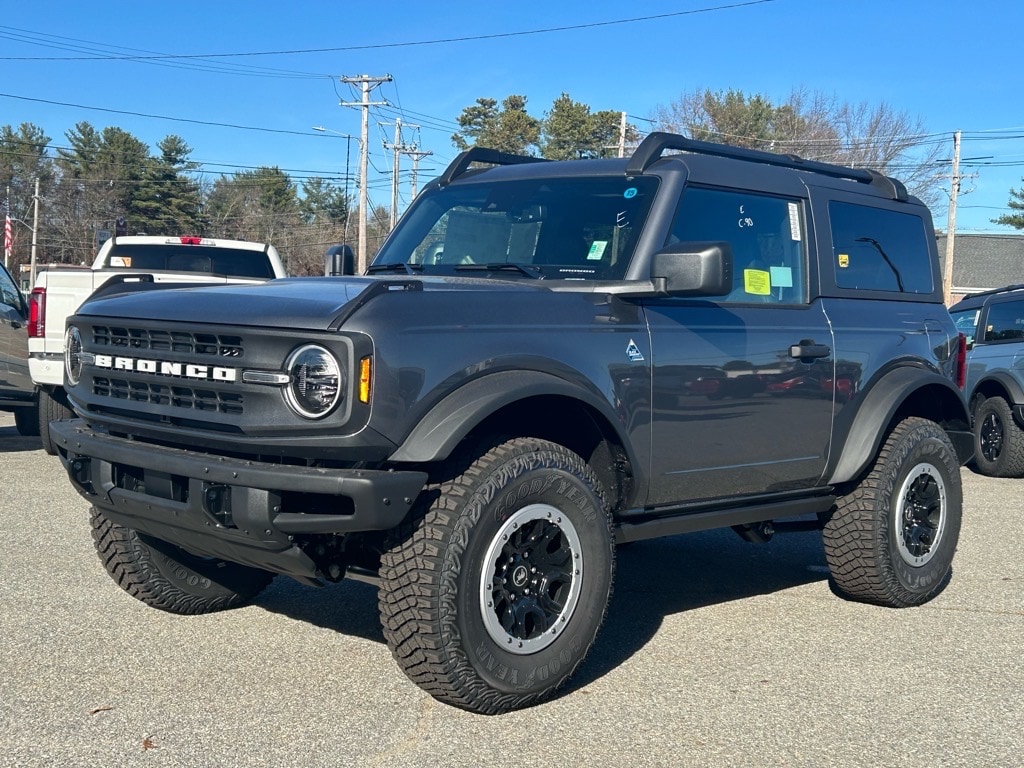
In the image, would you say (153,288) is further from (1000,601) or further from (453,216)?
(1000,601)

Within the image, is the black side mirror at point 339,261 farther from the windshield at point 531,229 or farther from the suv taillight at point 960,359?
the suv taillight at point 960,359

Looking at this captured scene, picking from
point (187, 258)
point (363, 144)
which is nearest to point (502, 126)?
point (363, 144)

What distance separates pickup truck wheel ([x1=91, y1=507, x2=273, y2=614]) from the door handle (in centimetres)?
265

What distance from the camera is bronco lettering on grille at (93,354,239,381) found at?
4004mm

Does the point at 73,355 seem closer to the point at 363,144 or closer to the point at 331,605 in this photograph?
the point at 331,605

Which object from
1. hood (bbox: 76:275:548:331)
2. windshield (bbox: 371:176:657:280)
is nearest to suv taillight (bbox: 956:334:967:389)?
windshield (bbox: 371:176:657:280)

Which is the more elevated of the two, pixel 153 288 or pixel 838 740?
pixel 153 288

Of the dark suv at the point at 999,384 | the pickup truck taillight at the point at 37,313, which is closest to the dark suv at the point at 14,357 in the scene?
the pickup truck taillight at the point at 37,313

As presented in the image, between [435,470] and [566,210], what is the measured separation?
1669 mm

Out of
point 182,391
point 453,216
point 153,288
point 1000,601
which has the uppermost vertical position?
point 453,216

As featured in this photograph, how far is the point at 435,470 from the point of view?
13.5 ft

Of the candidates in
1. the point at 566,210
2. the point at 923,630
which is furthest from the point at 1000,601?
the point at 566,210

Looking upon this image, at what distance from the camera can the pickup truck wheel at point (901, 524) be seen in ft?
19.0

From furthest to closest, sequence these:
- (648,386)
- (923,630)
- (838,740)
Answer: (923,630)
(648,386)
(838,740)
